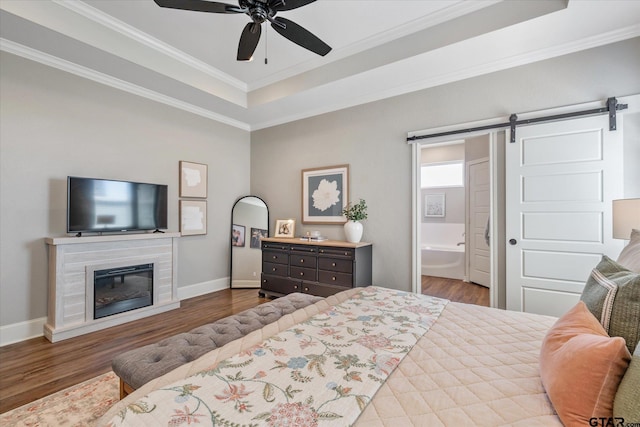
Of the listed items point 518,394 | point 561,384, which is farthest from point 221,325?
point 561,384

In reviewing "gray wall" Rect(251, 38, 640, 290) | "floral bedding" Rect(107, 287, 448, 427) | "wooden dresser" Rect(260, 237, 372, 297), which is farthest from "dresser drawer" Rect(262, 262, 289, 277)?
→ "floral bedding" Rect(107, 287, 448, 427)

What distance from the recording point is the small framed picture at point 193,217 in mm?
4023

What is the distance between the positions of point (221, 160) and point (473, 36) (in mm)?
3729

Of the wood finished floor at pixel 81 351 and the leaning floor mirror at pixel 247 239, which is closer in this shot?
the wood finished floor at pixel 81 351

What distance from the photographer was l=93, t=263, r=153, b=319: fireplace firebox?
9.76 ft

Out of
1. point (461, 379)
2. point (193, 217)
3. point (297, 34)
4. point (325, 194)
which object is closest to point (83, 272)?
point (193, 217)

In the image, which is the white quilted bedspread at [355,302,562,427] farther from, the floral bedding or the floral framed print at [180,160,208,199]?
the floral framed print at [180,160,208,199]

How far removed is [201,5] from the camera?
6.22 ft

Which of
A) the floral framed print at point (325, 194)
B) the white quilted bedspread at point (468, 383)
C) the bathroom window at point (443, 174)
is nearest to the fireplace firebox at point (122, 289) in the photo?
the floral framed print at point (325, 194)

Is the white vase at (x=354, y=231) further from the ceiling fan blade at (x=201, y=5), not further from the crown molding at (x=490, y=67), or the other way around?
the ceiling fan blade at (x=201, y=5)

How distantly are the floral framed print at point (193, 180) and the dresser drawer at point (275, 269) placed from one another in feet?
4.72

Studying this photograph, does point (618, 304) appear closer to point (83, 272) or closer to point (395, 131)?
point (395, 131)

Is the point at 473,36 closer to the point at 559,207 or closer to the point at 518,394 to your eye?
the point at 559,207

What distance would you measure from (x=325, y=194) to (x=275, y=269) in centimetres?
133
